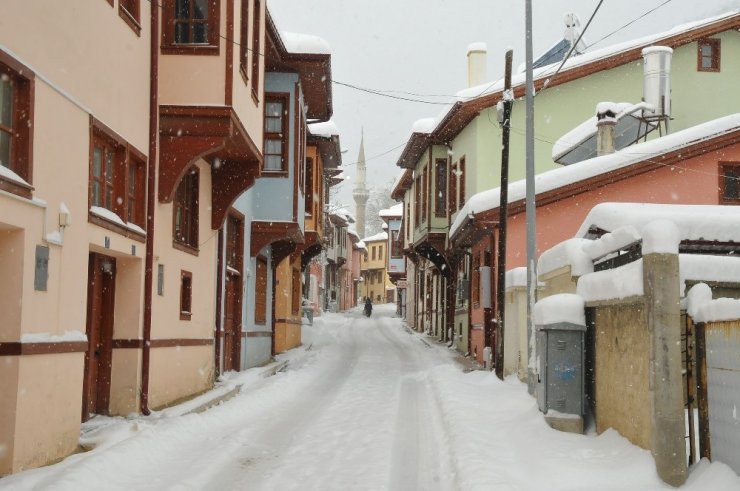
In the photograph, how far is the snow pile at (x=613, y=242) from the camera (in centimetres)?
816

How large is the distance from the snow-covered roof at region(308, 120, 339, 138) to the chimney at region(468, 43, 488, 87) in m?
5.75

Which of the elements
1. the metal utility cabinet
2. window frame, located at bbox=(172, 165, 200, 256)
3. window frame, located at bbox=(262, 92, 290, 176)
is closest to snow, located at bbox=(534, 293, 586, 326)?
the metal utility cabinet

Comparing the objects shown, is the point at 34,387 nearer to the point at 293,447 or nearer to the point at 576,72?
the point at 293,447

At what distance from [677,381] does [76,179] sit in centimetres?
626

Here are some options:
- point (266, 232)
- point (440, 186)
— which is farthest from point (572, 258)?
point (440, 186)

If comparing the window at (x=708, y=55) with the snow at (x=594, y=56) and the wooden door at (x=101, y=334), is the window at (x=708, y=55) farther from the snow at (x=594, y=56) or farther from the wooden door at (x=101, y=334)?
the wooden door at (x=101, y=334)

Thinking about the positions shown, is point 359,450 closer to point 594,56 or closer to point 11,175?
point 11,175

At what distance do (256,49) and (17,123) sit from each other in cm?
850

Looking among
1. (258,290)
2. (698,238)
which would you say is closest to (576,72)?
(258,290)

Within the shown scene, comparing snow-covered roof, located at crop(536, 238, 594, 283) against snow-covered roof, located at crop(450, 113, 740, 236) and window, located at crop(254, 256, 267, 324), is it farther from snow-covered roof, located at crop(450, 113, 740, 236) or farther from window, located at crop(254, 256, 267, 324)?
window, located at crop(254, 256, 267, 324)

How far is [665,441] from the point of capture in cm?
669

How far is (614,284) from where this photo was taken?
830 cm

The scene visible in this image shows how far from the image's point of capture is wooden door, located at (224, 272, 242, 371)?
59.8ft

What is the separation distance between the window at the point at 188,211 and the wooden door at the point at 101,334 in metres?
2.36
